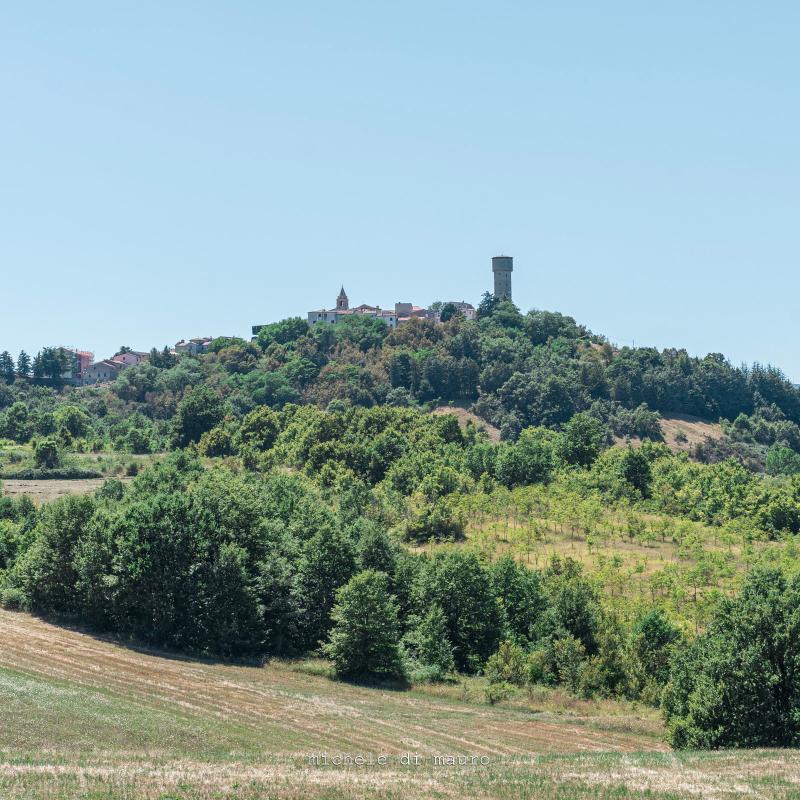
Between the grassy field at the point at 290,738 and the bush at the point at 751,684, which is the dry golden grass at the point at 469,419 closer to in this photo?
the grassy field at the point at 290,738

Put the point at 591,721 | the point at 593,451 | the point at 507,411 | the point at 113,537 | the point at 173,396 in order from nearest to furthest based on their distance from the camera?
the point at 591,721, the point at 113,537, the point at 593,451, the point at 507,411, the point at 173,396

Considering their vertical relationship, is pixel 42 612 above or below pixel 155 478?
below

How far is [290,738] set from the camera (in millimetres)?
42688

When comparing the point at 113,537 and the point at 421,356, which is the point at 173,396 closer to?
the point at 421,356

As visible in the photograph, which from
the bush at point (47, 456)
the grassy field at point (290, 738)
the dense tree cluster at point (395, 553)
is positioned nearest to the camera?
the grassy field at point (290, 738)

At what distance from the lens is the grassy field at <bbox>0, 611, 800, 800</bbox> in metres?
32.0

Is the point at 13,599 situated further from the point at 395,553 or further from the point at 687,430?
the point at 687,430

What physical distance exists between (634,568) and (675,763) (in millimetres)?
42761

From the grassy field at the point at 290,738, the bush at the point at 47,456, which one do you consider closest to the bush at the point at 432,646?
the grassy field at the point at 290,738

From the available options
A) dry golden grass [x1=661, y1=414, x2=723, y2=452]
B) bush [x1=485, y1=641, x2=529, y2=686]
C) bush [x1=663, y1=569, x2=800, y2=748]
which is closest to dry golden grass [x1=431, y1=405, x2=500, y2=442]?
dry golden grass [x1=661, y1=414, x2=723, y2=452]

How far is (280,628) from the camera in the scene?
63.8 metres

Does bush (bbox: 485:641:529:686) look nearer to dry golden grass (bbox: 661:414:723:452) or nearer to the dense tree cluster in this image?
the dense tree cluster

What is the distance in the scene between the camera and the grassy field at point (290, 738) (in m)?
32.0

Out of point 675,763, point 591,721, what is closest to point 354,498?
point 591,721
